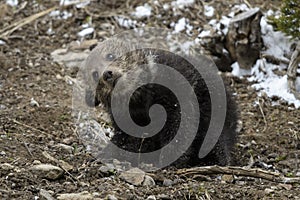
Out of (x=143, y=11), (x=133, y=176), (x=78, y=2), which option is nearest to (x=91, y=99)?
(x=133, y=176)

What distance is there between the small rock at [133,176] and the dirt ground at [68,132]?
55 mm

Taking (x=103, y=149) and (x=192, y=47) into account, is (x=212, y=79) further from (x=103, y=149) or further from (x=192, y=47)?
(x=192, y=47)

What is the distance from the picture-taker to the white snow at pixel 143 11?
8.18 m

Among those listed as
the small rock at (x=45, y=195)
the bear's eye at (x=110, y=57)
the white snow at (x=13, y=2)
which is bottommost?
the white snow at (x=13, y=2)

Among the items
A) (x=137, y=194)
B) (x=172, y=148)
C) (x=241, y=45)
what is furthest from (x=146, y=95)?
(x=241, y=45)

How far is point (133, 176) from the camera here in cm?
458

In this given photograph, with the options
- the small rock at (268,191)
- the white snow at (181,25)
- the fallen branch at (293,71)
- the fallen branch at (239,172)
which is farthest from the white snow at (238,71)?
the small rock at (268,191)

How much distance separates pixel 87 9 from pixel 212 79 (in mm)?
3704

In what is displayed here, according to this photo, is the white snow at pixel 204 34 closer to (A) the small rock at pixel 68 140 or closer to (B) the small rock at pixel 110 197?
(A) the small rock at pixel 68 140

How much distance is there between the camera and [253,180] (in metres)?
4.78

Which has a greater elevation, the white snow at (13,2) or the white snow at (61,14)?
the white snow at (13,2)

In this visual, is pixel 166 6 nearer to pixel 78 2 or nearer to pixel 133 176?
pixel 78 2

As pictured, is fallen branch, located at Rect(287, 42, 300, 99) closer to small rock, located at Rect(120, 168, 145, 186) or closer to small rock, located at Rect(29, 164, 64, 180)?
small rock, located at Rect(120, 168, 145, 186)

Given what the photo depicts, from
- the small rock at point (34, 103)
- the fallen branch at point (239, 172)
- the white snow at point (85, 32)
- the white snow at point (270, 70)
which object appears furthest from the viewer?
the white snow at point (85, 32)
